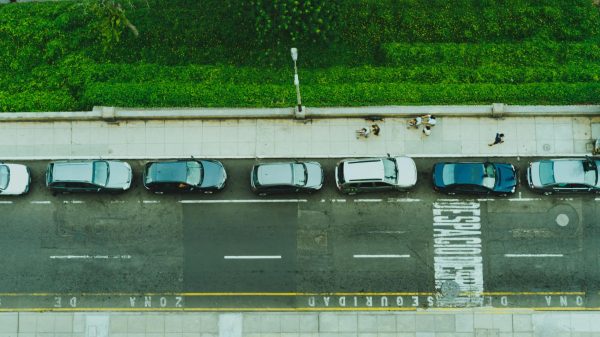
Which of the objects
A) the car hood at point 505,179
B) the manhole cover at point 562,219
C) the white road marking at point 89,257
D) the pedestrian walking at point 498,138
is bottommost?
the white road marking at point 89,257

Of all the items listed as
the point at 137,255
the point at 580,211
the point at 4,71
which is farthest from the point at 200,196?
the point at 580,211

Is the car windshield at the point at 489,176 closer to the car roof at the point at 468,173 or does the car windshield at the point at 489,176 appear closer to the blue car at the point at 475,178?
the blue car at the point at 475,178

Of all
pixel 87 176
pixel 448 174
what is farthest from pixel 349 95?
pixel 87 176

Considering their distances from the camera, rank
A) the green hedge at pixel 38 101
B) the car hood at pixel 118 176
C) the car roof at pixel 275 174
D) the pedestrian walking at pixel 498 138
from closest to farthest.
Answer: the car roof at pixel 275 174 → the car hood at pixel 118 176 → the pedestrian walking at pixel 498 138 → the green hedge at pixel 38 101

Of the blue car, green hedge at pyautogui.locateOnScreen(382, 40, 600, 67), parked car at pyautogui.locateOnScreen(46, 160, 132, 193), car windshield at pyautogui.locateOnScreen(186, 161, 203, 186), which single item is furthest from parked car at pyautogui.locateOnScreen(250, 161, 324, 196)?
green hedge at pyautogui.locateOnScreen(382, 40, 600, 67)

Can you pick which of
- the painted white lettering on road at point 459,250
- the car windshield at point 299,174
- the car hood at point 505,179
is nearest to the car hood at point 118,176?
the car windshield at point 299,174

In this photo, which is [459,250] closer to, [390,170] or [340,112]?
[390,170]
